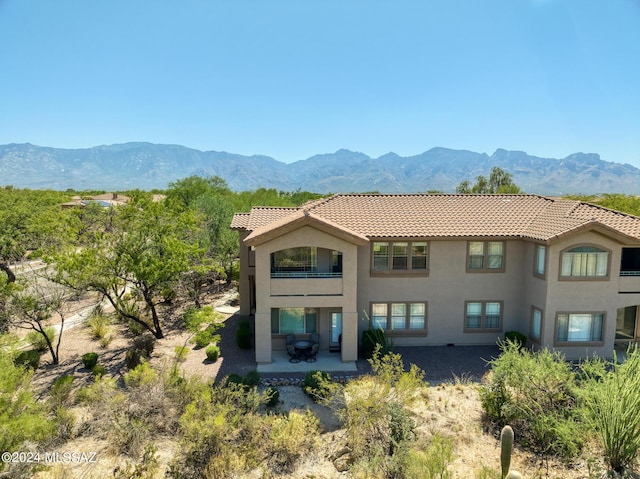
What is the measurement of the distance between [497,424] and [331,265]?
10.3m

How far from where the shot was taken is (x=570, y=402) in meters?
14.6

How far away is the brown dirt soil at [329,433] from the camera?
1292 cm

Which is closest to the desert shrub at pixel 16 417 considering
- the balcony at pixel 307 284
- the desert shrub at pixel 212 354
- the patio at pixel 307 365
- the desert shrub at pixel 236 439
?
the desert shrub at pixel 236 439

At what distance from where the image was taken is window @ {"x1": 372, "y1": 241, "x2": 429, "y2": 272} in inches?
888

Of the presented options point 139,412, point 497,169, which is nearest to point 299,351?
point 139,412

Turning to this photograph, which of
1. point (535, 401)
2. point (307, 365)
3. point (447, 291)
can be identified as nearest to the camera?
point (535, 401)

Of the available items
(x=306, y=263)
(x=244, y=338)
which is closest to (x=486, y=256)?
(x=306, y=263)

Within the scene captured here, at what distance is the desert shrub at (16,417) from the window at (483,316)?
65.9ft

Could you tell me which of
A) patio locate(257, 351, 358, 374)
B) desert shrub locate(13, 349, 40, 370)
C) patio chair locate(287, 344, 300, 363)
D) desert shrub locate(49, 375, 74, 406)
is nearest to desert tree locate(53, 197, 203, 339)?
desert shrub locate(13, 349, 40, 370)

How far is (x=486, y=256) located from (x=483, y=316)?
11.4 feet

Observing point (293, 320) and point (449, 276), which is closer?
point (293, 320)

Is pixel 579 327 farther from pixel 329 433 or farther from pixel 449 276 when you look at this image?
pixel 329 433

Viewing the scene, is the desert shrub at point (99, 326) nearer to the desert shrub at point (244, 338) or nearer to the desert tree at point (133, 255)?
the desert tree at point (133, 255)

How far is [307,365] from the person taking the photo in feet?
67.5
